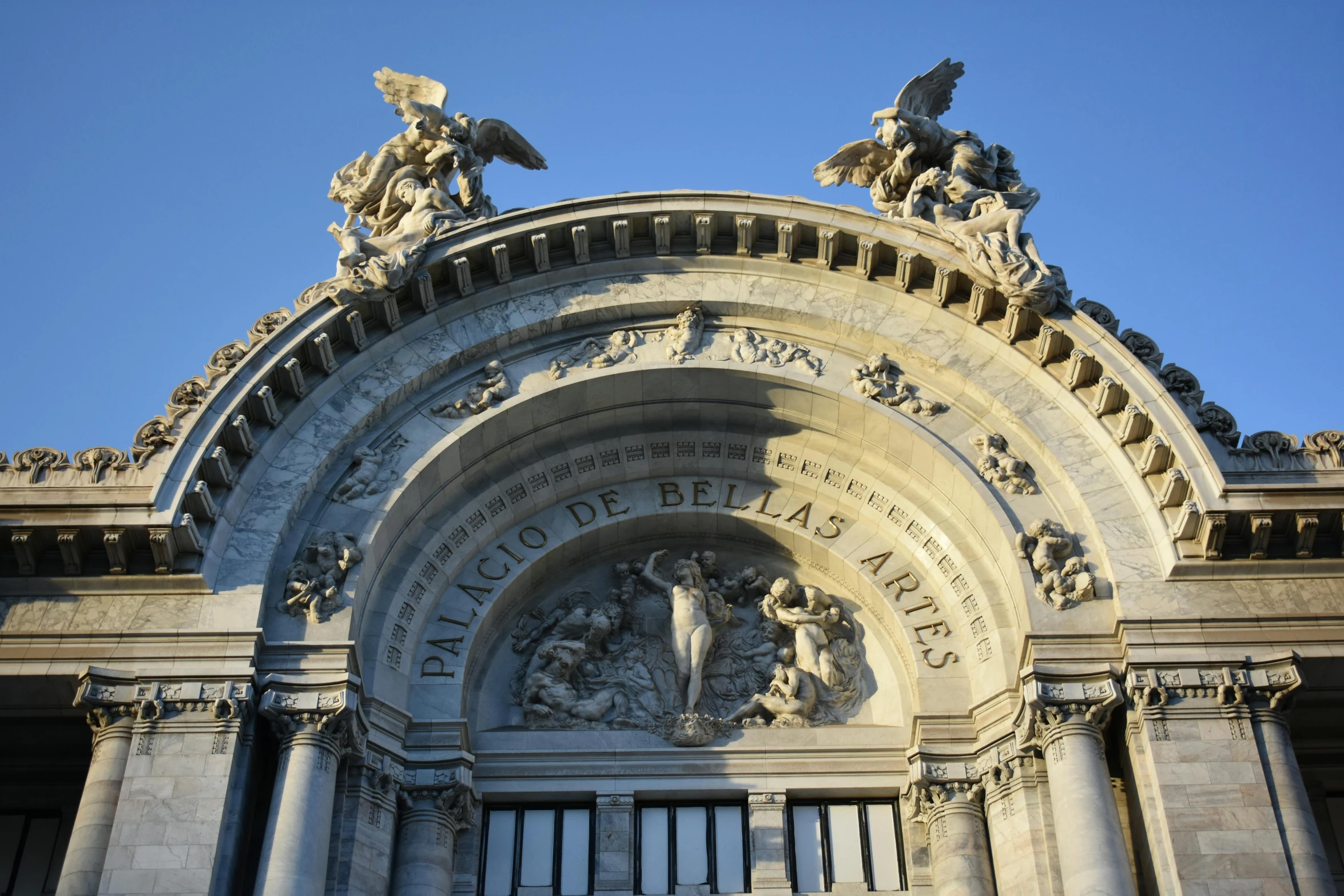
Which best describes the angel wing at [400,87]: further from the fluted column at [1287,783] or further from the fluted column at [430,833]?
the fluted column at [1287,783]

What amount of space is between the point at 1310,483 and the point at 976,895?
738 cm

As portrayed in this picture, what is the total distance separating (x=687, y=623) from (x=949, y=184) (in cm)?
854

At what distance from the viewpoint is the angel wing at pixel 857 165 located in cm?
2809

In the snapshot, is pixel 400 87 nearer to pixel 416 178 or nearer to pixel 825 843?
pixel 416 178

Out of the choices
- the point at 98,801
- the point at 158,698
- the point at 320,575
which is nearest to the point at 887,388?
the point at 320,575

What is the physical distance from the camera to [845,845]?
77.3 feet

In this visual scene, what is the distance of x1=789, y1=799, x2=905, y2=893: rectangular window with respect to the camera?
23.2 m

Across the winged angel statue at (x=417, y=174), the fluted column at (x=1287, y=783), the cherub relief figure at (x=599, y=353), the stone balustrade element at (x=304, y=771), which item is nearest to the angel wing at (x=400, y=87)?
the winged angel statue at (x=417, y=174)

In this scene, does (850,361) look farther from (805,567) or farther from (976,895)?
(976,895)

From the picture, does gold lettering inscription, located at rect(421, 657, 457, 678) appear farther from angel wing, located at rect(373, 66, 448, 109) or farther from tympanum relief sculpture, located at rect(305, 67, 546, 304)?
angel wing, located at rect(373, 66, 448, 109)

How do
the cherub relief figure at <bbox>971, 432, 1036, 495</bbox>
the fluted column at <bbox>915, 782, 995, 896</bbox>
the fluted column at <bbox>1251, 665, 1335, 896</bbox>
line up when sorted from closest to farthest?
the fluted column at <bbox>1251, 665, 1335, 896</bbox> → the fluted column at <bbox>915, 782, 995, 896</bbox> → the cherub relief figure at <bbox>971, 432, 1036, 495</bbox>

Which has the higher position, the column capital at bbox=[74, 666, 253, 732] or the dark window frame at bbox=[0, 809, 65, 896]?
the column capital at bbox=[74, 666, 253, 732]

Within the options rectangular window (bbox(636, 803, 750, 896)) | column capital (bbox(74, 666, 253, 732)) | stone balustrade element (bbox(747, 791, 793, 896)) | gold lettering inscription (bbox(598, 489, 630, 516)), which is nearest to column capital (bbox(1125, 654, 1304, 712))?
stone balustrade element (bbox(747, 791, 793, 896))

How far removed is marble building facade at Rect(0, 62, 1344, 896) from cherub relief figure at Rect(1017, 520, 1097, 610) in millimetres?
63
